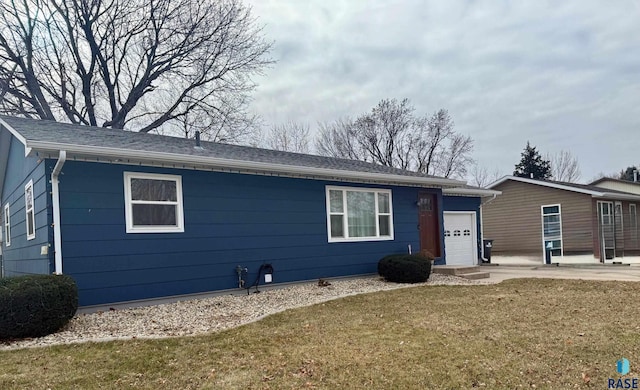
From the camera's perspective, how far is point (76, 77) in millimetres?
19438

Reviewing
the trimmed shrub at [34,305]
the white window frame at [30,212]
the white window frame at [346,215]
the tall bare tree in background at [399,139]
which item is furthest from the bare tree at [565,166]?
the trimmed shrub at [34,305]

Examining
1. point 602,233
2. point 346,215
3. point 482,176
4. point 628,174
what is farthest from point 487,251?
point 628,174

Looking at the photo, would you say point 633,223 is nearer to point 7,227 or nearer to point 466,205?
point 466,205

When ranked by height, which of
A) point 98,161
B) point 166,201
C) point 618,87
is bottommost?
point 166,201

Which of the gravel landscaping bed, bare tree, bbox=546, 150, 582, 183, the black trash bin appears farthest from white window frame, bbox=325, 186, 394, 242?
bare tree, bbox=546, 150, 582, 183

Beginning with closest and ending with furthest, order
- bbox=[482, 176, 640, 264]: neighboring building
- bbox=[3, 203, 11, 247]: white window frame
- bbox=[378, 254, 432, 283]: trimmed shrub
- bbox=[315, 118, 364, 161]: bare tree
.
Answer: bbox=[378, 254, 432, 283]: trimmed shrub < bbox=[3, 203, 11, 247]: white window frame < bbox=[482, 176, 640, 264]: neighboring building < bbox=[315, 118, 364, 161]: bare tree

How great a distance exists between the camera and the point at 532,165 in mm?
32625

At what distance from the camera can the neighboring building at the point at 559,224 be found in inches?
667

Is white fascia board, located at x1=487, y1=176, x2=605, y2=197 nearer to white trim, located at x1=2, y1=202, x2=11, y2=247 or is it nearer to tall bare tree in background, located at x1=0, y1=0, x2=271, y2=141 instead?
tall bare tree in background, located at x1=0, y1=0, x2=271, y2=141

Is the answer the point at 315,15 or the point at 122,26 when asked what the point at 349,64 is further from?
the point at 122,26

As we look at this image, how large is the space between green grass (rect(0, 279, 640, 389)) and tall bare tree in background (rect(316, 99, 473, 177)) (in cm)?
2395

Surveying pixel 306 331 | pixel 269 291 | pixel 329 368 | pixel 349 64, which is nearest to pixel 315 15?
pixel 349 64

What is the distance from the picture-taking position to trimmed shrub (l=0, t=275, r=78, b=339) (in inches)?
201

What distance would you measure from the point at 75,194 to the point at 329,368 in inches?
202
